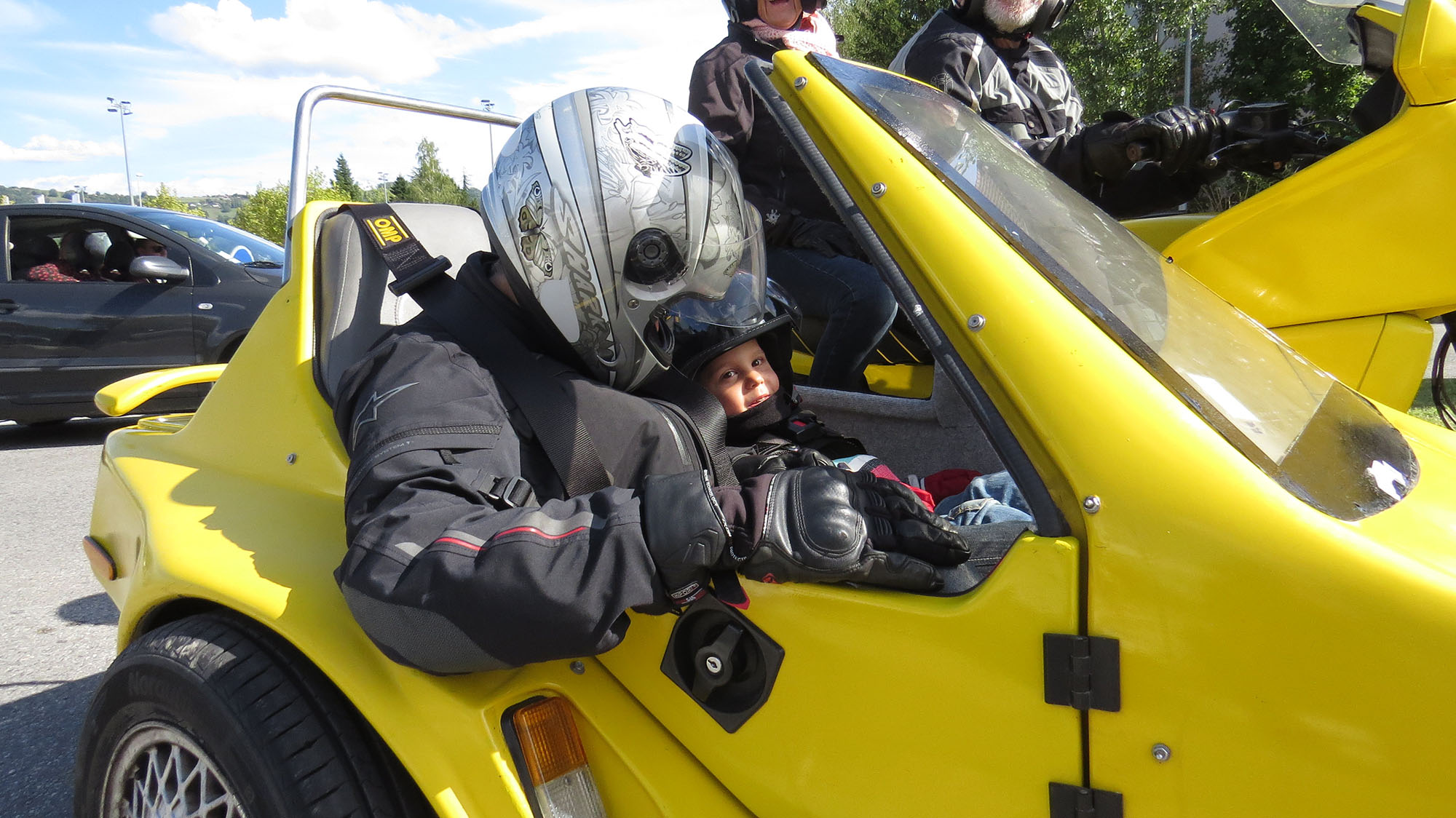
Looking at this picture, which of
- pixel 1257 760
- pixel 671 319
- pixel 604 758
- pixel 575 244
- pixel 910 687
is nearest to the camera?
pixel 1257 760

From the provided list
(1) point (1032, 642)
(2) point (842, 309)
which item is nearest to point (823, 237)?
(2) point (842, 309)

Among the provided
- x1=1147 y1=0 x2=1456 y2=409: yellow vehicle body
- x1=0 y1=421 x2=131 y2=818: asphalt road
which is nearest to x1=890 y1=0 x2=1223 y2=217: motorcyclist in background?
x1=1147 y1=0 x2=1456 y2=409: yellow vehicle body

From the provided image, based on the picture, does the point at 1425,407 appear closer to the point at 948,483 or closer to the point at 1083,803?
the point at 948,483

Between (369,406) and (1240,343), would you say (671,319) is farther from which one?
(1240,343)

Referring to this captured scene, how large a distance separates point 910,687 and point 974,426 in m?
1.21

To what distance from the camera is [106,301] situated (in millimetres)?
6152

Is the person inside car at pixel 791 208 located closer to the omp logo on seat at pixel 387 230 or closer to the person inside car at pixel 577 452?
the person inside car at pixel 577 452

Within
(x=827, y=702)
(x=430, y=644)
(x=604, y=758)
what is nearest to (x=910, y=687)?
(x=827, y=702)

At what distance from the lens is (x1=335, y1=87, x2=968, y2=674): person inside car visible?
1.06 m

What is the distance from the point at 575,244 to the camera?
4.99 feet

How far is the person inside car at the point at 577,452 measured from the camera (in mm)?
1064

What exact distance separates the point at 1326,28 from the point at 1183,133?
0.47 metres

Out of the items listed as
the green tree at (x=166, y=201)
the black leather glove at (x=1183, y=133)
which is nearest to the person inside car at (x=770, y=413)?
the black leather glove at (x=1183, y=133)

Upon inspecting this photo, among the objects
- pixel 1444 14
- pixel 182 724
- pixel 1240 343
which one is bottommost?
pixel 182 724
